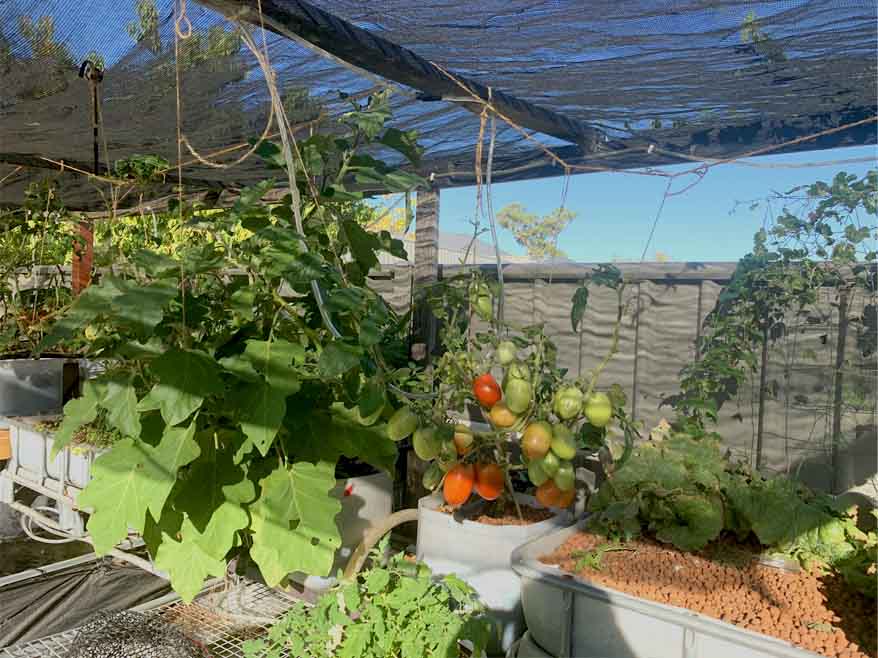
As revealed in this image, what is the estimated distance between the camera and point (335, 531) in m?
1.38

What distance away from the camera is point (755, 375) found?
2.64 meters

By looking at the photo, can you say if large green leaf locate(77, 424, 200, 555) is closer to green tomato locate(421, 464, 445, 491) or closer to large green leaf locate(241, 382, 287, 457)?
large green leaf locate(241, 382, 287, 457)

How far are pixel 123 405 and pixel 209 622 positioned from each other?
97 centimetres

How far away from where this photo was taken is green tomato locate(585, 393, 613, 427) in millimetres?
1278

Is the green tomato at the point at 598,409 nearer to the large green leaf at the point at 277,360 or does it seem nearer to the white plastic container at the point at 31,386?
the large green leaf at the point at 277,360

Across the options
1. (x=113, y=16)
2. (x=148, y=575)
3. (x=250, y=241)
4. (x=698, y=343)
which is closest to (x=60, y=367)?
(x=148, y=575)

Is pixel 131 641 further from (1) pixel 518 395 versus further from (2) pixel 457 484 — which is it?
(1) pixel 518 395

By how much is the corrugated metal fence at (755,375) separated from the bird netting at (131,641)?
146 cm

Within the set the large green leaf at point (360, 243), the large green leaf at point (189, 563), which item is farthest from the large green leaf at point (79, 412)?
the large green leaf at point (360, 243)

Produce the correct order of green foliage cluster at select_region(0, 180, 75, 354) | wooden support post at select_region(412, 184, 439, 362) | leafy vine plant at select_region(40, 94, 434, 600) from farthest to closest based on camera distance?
green foliage cluster at select_region(0, 180, 75, 354)
wooden support post at select_region(412, 184, 439, 362)
leafy vine plant at select_region(40, 94, 434, 600)

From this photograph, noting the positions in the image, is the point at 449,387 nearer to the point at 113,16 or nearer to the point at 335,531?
the point at 335,531

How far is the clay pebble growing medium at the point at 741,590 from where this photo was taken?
1.27 m

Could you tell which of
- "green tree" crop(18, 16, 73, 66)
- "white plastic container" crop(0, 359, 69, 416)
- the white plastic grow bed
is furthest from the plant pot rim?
"white plastic container" crop(0, 359, 69, 416)

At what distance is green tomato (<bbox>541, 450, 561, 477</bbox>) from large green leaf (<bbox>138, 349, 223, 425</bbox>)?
0.60 metres
